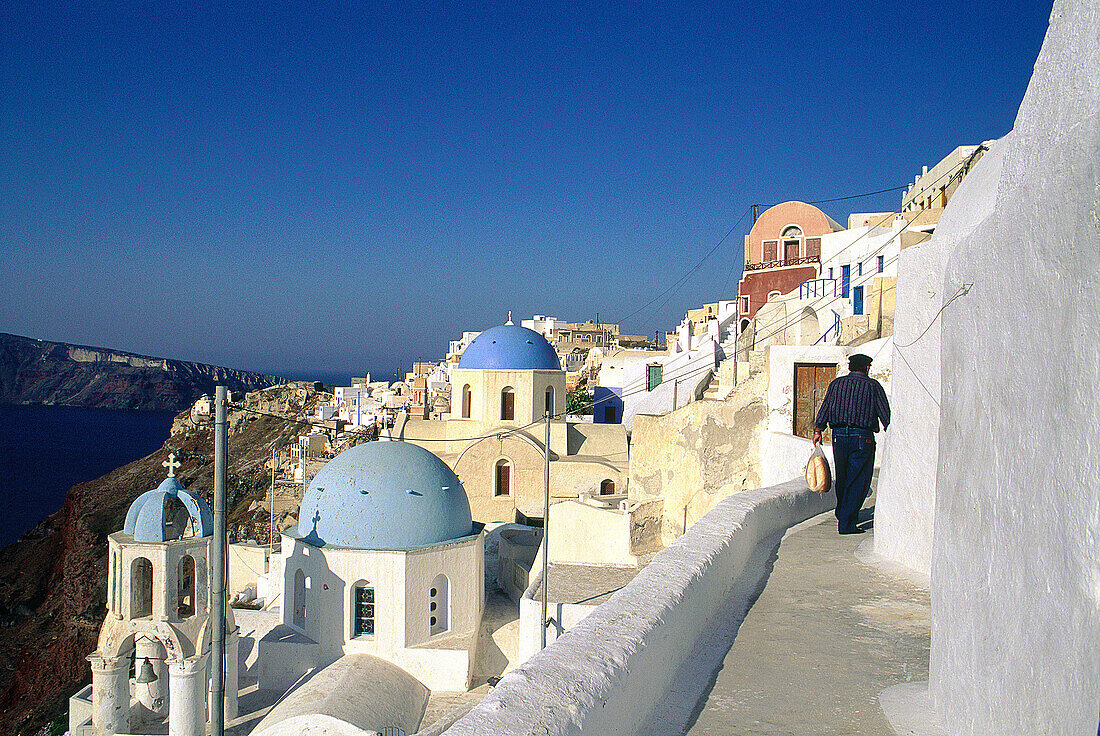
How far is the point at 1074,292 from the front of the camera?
1.57 m

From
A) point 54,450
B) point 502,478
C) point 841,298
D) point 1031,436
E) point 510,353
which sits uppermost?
point 841,298

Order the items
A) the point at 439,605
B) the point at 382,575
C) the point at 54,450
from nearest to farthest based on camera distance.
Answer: the point at 382,575
the point at 439,605
the point at 54,450

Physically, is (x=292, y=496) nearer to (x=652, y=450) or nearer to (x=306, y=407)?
(x=652, y=450)

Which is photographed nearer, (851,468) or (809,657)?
(809,657)

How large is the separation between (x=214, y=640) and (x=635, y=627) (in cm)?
494

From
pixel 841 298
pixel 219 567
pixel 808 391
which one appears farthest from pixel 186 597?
pixel 841 298

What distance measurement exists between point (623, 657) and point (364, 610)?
10.0 meters

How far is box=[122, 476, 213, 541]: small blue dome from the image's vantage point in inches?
428

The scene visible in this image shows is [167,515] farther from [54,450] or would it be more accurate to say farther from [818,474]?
[54,450]

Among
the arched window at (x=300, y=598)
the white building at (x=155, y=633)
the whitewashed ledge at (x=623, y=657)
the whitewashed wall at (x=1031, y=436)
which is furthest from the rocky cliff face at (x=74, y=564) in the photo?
the whitewashed wall at (x=1031, y=436)

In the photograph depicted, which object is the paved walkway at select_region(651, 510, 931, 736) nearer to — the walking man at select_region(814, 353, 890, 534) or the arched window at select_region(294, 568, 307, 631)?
the walking man at select_region(814, 353, 890, 534)

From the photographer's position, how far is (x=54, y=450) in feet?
281

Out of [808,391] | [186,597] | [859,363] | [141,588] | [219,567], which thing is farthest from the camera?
[186,597]

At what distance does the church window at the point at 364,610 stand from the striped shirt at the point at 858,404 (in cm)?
832
